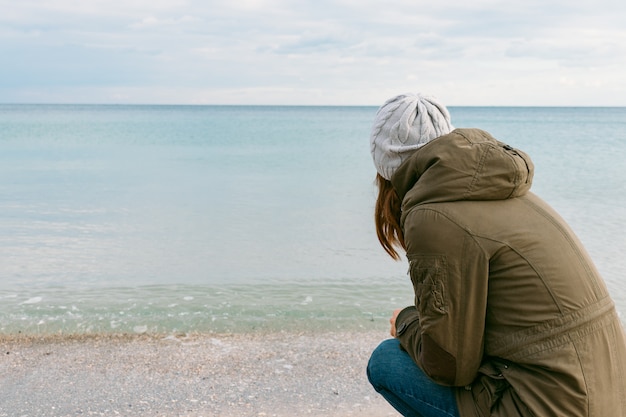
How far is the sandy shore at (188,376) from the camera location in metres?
3.48

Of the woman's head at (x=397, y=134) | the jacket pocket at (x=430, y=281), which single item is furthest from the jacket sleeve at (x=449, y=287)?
the woman's head at (x=397, y=134)

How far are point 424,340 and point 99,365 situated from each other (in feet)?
9.20

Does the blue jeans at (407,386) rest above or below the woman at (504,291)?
below

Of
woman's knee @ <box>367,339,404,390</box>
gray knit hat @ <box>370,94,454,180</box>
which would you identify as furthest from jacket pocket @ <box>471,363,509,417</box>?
gray knit hat @ <box>370,94,454,180</box>

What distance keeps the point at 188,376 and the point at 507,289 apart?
2.55m

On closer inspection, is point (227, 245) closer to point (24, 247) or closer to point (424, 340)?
point (24, 247)

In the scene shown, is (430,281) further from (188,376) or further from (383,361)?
(188,376)

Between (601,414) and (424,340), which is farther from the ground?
(424,340)

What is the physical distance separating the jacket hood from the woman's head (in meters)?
0.24

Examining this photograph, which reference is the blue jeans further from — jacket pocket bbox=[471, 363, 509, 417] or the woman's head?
the woman's head

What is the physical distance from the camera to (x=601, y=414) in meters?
1.81

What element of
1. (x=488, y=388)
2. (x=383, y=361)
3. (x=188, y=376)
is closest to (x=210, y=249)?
(x=188, y=376)

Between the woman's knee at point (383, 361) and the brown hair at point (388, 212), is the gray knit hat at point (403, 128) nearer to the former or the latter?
the brown hair at point (388, 212)

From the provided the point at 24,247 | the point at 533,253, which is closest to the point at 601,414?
the point at 533,253
